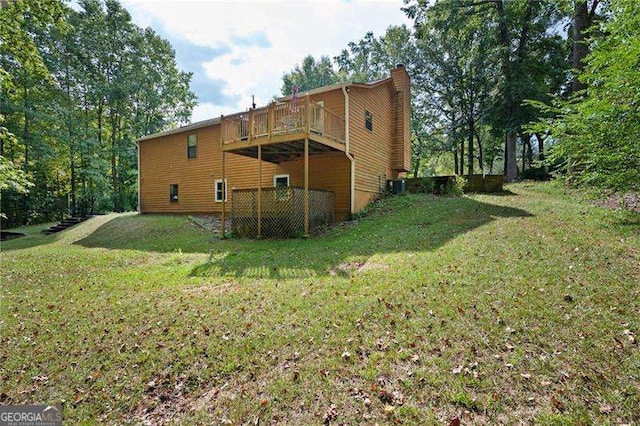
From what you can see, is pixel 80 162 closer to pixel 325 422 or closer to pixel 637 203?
pixel 325 422

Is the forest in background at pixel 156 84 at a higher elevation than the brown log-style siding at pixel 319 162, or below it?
higher

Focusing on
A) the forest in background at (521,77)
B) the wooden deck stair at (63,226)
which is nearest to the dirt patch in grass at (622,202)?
the forest in background at (521,77)

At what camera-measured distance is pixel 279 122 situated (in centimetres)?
1163

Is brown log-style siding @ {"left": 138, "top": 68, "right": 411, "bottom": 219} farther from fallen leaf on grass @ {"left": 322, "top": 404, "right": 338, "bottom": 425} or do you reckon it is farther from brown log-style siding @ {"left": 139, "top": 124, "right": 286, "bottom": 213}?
fallen leaf on grass @ {"left": 322, "top": 404, "right": 338, "bottom": 425}

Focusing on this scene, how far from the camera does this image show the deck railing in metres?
11.1

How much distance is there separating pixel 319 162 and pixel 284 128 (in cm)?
331

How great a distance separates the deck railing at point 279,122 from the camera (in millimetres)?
11141

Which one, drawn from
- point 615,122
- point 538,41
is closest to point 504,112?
point 538,41

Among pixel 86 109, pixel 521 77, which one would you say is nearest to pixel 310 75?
pixel 86 109

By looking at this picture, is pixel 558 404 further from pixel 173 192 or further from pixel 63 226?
pixel 63 226

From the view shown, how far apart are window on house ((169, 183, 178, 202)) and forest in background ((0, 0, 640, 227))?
7.26 m

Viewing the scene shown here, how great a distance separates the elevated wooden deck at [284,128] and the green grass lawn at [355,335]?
Answer: 509 cm

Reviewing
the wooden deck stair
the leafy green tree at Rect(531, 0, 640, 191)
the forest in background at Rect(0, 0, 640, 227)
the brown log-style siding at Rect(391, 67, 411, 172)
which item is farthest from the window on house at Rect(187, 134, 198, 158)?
the leafy green tree at Rect(531, 0, 640, 191)

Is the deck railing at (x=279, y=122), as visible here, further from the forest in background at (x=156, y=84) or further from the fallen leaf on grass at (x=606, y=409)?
the fallen leaf on grass at (x=606, y=409)
